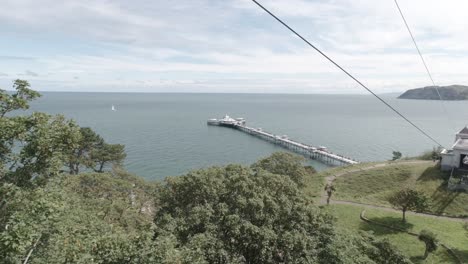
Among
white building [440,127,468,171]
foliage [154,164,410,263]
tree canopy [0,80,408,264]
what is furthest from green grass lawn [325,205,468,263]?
white building [440,127,468,171]

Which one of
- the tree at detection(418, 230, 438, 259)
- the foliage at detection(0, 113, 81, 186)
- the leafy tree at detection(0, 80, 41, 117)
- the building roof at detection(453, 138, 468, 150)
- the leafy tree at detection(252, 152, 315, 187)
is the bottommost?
the tree at detection(418, 230, 438, 259)

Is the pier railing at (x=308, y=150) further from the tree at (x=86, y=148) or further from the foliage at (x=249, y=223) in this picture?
the foliage at (x=249, y=223)

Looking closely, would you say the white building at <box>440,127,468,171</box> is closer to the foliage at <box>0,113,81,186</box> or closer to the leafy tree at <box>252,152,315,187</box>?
the leafy tree at <box>252,152,315,187</box>

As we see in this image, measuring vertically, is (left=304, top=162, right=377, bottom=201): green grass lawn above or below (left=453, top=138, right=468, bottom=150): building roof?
below

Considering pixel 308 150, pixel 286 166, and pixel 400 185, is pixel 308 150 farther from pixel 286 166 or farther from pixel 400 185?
pixel 286 166

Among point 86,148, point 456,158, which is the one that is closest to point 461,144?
point 456,158

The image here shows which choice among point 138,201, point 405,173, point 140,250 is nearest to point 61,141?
point 140,250

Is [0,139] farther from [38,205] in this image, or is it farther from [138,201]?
[138,201]

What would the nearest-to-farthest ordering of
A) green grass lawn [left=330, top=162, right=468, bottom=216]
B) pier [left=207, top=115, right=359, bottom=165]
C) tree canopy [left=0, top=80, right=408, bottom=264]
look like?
tree canopy [left=0, top=80, right=408, bottom=264] < green grass lawn [left=330, top=162, right=468, bottom=216] < pier [left=207, top=115, right=359, bottom=165]
